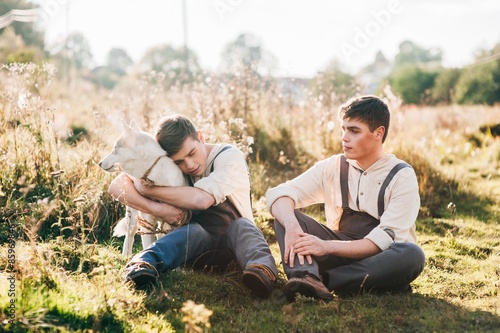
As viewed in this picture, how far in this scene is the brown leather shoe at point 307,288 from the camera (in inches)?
132

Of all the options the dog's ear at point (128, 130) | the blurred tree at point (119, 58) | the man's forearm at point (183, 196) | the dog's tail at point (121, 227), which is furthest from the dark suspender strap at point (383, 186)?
the blurred tree at point (119, 58)

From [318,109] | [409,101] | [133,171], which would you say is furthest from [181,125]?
[409,101]

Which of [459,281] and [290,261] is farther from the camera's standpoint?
[459,281]

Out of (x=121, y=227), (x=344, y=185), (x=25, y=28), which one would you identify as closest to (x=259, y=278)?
(x=344, y=185)

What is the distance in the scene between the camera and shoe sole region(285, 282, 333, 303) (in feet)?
11.0

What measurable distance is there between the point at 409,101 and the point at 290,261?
29.4 meters

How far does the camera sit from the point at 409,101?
1222 inches

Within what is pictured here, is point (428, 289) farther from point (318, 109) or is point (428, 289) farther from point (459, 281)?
point (318, 109)

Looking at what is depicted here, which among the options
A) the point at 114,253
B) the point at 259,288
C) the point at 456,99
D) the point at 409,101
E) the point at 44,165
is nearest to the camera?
the point at 259,288

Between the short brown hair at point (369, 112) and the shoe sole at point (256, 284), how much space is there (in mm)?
1355

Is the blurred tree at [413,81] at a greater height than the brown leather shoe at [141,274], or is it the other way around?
the blurred tree at [413,81]

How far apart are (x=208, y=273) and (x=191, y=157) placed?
91 cm

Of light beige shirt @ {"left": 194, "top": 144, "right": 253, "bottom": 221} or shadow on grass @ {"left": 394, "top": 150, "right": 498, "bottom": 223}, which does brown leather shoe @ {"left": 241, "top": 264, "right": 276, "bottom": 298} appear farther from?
shadow on grass @ {"left": 394, "top": 150, "right": 498, "bottom": 223}

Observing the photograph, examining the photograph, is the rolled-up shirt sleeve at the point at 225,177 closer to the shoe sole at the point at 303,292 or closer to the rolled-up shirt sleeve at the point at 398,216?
the shoe sole at the point at 303,292
